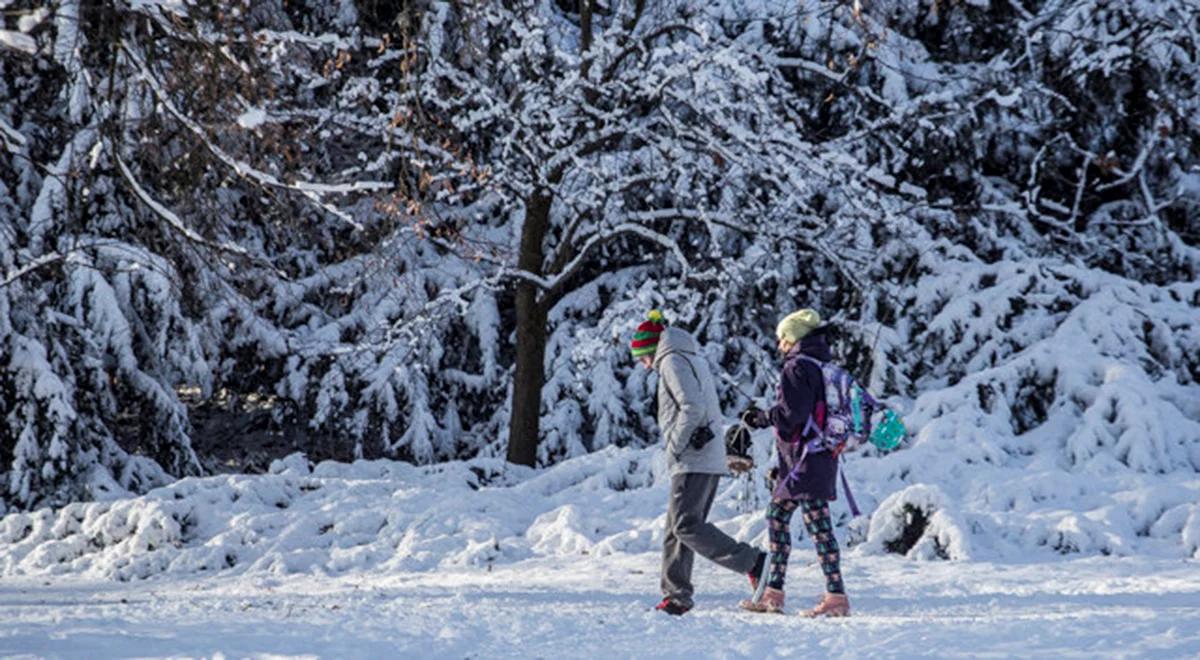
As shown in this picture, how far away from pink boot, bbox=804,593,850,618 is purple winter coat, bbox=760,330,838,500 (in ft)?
1.71

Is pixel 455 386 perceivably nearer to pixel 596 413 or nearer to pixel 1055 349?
pixel 596 413

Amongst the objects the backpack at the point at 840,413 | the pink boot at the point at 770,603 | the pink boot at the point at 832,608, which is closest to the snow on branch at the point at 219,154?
the backpack at the point at 840,413

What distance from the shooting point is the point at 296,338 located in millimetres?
14414

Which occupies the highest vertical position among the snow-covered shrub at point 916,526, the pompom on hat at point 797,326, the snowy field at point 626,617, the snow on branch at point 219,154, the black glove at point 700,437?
the snow on branch at point 219,154

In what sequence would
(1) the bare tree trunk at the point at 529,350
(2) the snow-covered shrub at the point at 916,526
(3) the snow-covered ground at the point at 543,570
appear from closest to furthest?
(3) the snow-covered ground at the point at 543,570 → (2) the snow-covered shrub at the point at 916,526 → (1) the bare tree trunk at the point at 529,350

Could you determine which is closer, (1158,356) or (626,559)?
(626,559)

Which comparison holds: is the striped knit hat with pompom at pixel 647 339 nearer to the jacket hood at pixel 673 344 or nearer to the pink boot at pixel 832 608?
the jacket hood at pixel 673 344

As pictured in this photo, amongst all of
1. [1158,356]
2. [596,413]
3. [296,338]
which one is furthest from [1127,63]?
[296,338]

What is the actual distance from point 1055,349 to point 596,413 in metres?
5.32

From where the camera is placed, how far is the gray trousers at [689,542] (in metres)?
6.60

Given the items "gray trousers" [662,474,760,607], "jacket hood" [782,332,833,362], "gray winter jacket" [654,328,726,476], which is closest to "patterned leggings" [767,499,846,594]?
"gray trousers" [662,474,760,607]

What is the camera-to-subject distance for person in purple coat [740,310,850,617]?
21.4 ft

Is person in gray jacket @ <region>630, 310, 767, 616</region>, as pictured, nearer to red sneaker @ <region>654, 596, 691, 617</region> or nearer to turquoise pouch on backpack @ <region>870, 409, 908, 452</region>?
red sneaker @ <region>654, 596, 691, 617</region>

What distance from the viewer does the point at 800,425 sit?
6531 millimetres
